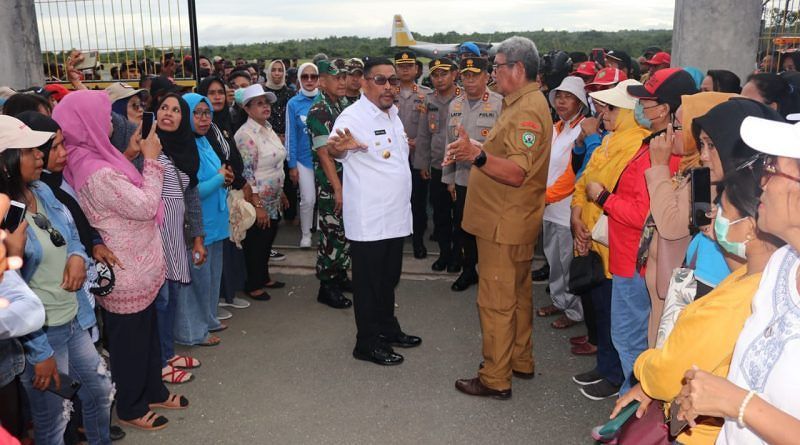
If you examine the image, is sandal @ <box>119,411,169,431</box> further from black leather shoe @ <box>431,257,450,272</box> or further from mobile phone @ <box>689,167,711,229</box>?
black leather shoe @ <box>431,257,450,272</box>

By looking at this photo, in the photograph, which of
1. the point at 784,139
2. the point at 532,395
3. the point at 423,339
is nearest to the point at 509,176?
the point at 532,395

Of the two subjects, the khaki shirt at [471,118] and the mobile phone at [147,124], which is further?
the khaki shirt at [471,118]

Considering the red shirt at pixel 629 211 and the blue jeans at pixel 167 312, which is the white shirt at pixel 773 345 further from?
the blue jeans at pixel 167 312

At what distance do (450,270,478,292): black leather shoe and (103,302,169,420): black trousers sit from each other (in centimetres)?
297

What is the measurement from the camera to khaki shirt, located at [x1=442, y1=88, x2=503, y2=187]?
6027mm

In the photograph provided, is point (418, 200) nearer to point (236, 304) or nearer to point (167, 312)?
point (236, 304)

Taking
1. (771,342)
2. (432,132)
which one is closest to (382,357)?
(432,132)

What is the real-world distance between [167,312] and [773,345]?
12.1 feet

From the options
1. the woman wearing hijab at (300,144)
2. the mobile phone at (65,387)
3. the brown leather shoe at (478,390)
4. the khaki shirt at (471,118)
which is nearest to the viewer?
the mobile phone at (65,387)

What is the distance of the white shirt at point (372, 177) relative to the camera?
4457mm

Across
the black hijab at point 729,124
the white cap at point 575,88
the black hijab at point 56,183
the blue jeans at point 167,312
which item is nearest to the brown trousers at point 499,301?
the white cap at point 575,88

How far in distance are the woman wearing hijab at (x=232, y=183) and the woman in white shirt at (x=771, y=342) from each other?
423 centimetres

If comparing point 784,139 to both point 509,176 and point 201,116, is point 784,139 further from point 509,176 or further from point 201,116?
point 201,116

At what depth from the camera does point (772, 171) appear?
1.66 m
